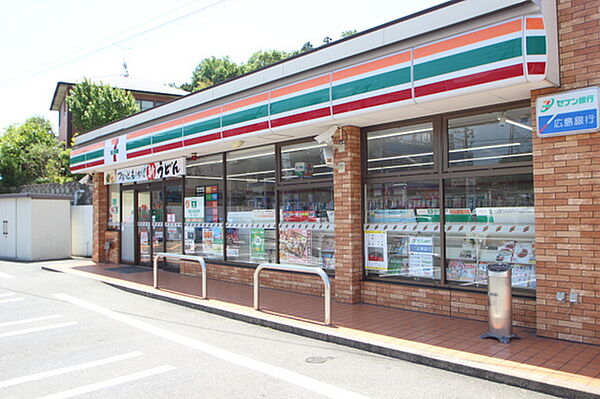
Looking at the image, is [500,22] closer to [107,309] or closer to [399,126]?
[399,126]

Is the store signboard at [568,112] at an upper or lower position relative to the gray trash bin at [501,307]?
upper

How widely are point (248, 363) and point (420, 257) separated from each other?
3.51 metres

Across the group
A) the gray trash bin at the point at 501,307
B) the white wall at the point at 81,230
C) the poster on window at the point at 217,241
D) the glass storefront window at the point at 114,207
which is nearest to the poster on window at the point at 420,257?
the gray trash bin at the point at 501,307

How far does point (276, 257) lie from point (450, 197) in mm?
3934

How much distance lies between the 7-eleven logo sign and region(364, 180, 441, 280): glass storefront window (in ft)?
24.7

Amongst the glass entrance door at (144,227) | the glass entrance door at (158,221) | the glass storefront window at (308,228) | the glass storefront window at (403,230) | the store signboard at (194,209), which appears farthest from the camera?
the glass entrance door at (144,227)

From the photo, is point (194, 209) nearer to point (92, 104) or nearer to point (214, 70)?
point (92, 104)

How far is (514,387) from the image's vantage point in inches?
176

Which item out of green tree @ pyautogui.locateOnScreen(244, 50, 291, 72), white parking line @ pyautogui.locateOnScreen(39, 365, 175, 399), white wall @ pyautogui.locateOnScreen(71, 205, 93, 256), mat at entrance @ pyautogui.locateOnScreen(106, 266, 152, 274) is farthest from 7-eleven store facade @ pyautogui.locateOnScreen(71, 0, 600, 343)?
green tree @ pyautogui.locateOnScreen(244, 50, 291, 72)

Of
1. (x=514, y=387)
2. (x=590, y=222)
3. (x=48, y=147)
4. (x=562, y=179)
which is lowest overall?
(x=514, y=387)

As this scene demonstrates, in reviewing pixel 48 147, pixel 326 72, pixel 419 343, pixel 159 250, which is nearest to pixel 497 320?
pixel 419 343

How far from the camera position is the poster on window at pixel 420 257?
743 cm

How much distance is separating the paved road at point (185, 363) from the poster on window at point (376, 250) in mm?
2268

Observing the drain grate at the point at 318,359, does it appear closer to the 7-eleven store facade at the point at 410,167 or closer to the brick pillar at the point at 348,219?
the 7-eleven store facade at the point at 410,167
